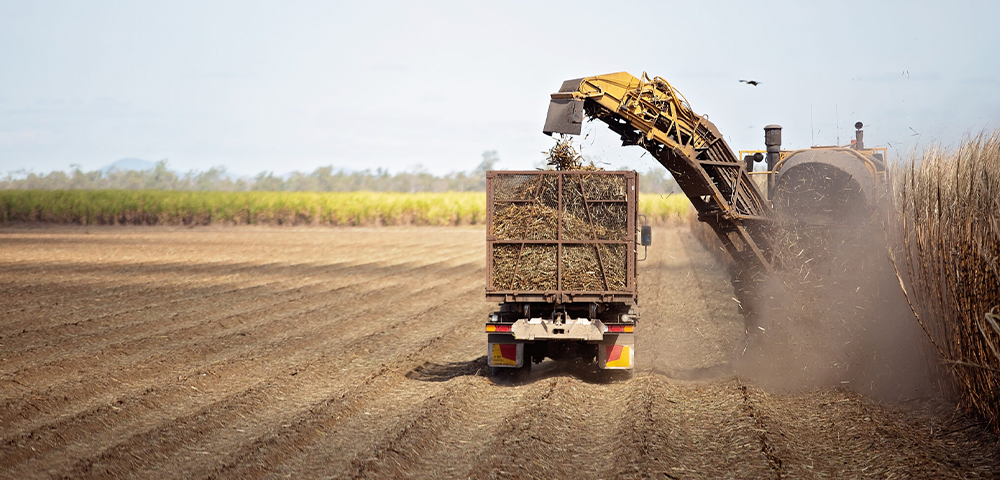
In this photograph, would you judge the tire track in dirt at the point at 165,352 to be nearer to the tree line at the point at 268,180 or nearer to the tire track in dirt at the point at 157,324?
the tire track in dirt at the point at 157,324

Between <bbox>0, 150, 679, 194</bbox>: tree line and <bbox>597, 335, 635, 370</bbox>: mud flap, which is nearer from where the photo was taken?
<bbox>597, 335, 635, 370</bbox>: mud flap

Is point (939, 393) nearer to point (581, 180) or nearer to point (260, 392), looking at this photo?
point (581, 180)

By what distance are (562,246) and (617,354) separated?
1505 millimetres

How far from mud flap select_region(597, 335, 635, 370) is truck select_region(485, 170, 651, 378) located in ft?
0.77

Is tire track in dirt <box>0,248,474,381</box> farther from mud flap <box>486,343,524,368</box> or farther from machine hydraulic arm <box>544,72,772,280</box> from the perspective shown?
machine hydraulic arm <box>544,72,772,280</box>

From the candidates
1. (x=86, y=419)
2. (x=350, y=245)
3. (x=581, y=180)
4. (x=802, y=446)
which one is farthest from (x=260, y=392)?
(x=350, y=245)

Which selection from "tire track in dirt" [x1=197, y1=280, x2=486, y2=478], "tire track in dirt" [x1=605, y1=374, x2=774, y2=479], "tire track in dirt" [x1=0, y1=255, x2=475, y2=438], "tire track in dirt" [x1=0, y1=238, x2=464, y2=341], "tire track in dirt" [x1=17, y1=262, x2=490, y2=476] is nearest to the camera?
"tire track in dirt" [x1=605, y1=374, x2=774, y2=479]

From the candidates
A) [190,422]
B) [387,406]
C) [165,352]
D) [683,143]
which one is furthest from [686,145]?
[165,352]

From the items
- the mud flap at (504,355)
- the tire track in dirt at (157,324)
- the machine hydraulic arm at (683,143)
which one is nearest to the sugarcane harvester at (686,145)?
the machine hydraulic arm at (683,143)

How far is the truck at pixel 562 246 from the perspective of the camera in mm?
9438

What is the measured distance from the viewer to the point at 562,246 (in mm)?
9516

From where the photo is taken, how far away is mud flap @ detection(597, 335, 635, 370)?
988 cm

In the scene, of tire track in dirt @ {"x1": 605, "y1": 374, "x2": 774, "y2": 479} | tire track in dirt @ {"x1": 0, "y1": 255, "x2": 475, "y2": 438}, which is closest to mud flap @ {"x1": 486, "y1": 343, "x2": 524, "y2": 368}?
tire track in dirt @ {"x1": 605, "y1": 374, "x2": 774, "y2": 479}

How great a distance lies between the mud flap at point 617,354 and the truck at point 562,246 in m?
0.24
